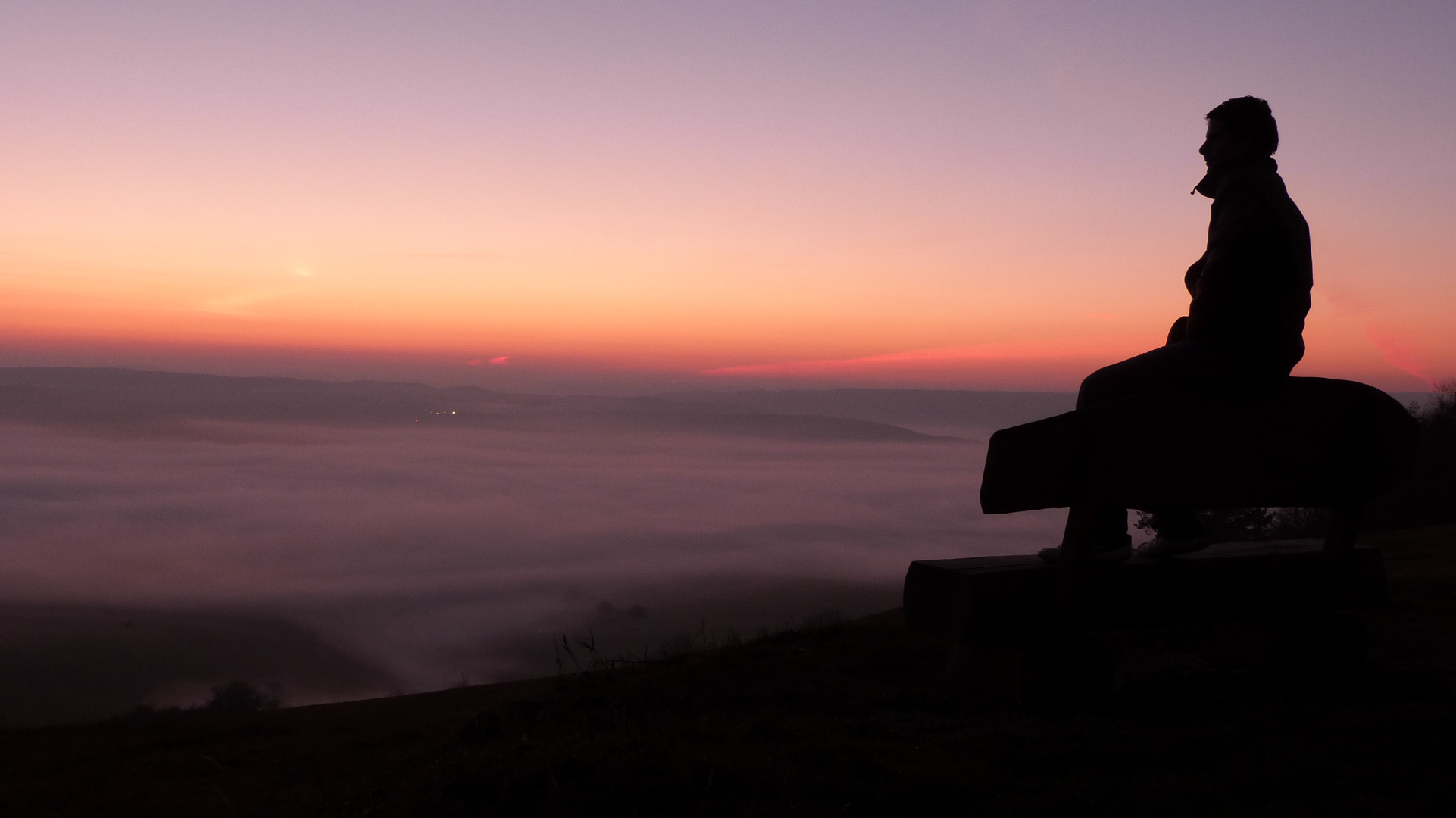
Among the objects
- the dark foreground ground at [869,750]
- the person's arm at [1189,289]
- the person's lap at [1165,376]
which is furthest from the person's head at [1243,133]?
the dark foreground ground at [869,750]

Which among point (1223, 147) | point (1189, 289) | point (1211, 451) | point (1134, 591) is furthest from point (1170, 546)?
point (1223, 147)

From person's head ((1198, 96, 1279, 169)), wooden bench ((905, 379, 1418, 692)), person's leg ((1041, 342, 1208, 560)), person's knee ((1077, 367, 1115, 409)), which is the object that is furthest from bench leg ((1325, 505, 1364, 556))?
person's head ((1198, 96, 1279, 169))

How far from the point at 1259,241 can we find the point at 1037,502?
1.78 m

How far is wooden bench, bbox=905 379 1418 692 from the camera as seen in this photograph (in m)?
4.44

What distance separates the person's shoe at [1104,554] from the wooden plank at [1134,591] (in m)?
0.05

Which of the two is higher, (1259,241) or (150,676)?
(1259,241)

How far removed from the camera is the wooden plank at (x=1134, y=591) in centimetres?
470

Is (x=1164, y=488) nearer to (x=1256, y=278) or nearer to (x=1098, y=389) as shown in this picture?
(x=1098, y=389)

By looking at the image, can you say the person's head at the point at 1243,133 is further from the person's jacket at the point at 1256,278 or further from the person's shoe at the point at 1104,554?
the person's shoe at the point at 1104,554

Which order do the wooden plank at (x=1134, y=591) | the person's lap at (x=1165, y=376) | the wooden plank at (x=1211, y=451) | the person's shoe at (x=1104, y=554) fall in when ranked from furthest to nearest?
the person's shoe at (x=1104, y=554), the wooden plank at (x=1134, y=591), the person's lap at (x=1165, y=376), the wooden plank at (x=1211, y=451)

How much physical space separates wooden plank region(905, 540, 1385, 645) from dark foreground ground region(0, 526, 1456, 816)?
17.1 inches

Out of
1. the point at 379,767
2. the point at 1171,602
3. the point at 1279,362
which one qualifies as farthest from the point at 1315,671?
the point at 379,767

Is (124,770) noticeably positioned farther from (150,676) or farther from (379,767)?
(150,676)

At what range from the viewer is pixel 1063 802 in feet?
11.2
